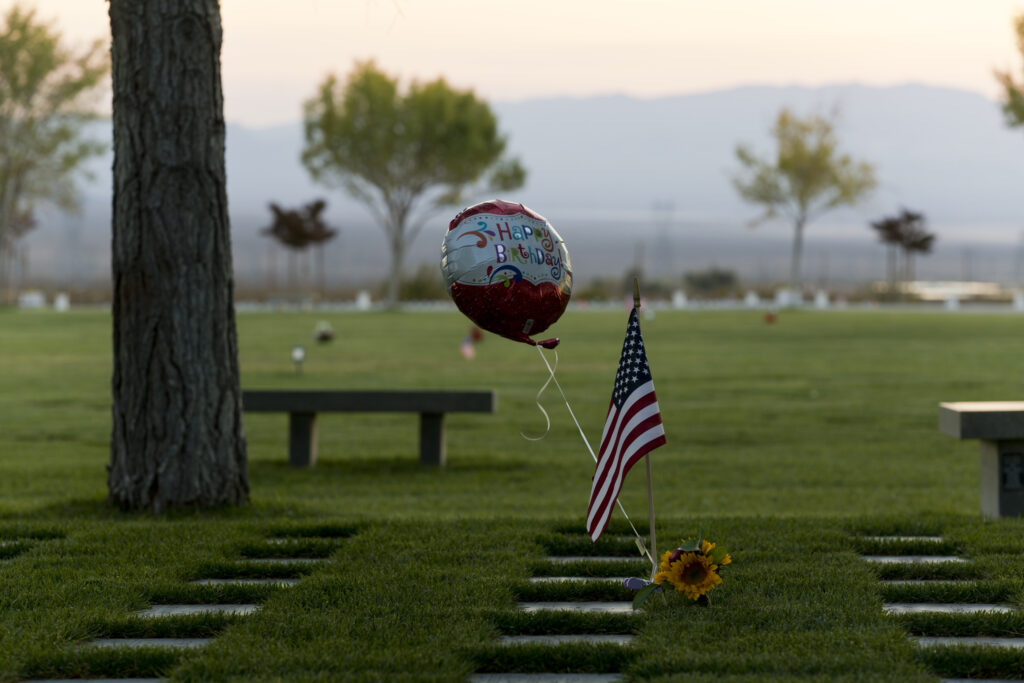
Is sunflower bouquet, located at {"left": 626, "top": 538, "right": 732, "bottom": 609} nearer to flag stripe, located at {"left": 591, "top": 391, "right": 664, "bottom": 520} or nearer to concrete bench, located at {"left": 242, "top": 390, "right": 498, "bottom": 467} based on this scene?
flag stripe, located at {"left": 591, "top": 391, "right": 664, "bottom": 520}

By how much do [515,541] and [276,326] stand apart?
30110mm

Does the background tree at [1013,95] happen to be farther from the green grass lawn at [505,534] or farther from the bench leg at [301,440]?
the bench leg at [301,440]

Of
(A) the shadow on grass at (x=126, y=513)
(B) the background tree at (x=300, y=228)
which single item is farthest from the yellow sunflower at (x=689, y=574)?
(B) the background tree at (x=300, y=228)

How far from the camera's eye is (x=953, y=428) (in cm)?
732

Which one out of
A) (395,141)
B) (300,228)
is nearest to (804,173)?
(395,141)

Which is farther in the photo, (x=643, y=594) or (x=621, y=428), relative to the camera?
(x=621, y=428)

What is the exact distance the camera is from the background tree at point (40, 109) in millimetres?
47500

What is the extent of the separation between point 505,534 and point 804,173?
55.6 metres

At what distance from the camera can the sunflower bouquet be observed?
501cm

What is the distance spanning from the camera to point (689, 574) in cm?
503

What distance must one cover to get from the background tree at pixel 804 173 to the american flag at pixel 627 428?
55290mm

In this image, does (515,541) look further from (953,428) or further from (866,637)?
(953,428)

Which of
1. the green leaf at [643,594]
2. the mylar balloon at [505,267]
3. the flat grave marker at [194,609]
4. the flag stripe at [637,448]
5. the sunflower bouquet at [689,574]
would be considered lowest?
the flat grave marker at [194,609]

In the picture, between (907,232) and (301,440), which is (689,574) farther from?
(907,232)
